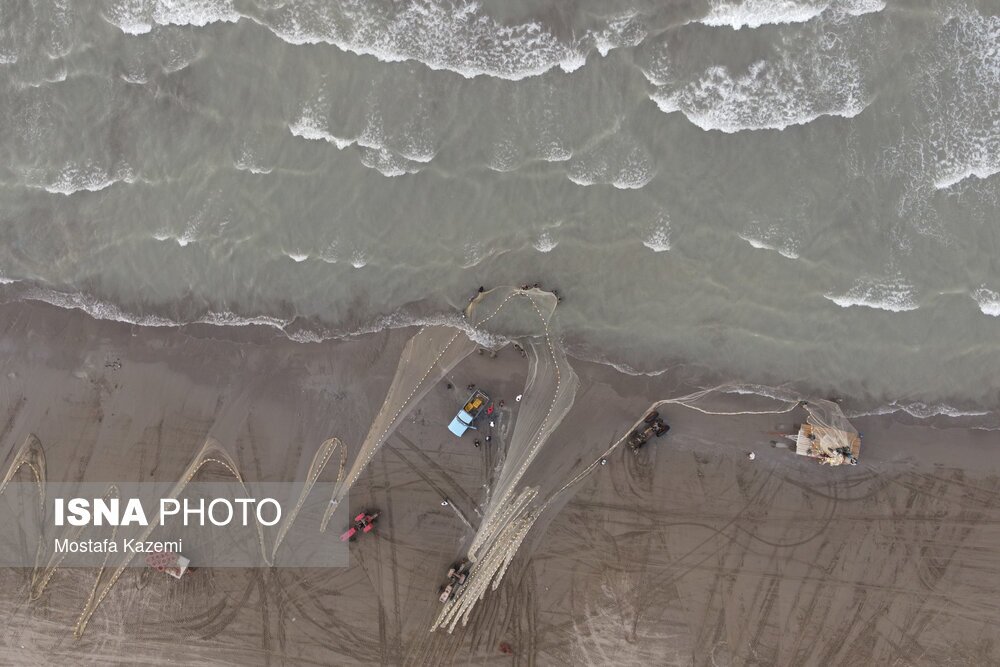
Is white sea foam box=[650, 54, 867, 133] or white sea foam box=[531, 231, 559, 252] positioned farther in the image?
white sea foam box=[531, 231, 559, 252]

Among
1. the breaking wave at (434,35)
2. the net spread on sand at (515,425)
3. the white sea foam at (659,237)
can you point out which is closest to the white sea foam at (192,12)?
the breaking wave at (434,35)

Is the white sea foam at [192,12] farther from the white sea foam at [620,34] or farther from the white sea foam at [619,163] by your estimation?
the white sea foam at [619,163]

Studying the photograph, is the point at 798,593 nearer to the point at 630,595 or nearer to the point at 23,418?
the point at 630,595

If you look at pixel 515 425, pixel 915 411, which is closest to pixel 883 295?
pixel 915 411

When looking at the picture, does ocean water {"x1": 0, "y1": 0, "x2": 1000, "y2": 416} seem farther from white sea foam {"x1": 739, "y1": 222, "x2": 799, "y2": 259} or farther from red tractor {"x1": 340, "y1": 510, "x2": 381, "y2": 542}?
red tractor {"x1": 340, "y1": 510, "x2": 381, "y2": 542}

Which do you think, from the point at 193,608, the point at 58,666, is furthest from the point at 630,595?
the point at 58,666

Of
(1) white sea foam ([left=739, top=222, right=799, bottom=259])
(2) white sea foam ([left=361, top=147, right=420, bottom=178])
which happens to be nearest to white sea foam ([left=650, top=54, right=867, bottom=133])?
(1) white sea foam ([left=739, top=222, right=799, bottom=259])
